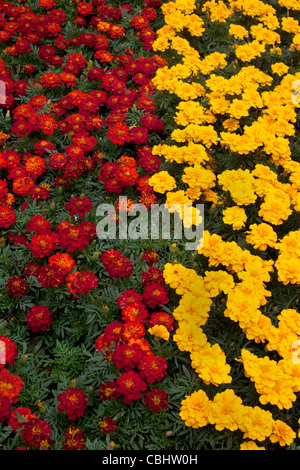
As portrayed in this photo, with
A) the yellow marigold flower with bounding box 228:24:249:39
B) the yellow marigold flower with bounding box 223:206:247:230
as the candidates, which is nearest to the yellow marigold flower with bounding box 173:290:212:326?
the yellow marigold flower with bounding box 223:206:247:230

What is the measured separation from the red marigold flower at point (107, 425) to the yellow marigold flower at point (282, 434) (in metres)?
0.92

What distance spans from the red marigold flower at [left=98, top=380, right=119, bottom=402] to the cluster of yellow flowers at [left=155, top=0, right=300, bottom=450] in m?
0.45

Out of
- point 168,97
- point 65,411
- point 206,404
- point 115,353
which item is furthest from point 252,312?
point 168,97

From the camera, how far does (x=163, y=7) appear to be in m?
5.47

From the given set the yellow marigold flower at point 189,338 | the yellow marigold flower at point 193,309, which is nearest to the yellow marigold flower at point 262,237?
the yellow marigold flower at point 193,309

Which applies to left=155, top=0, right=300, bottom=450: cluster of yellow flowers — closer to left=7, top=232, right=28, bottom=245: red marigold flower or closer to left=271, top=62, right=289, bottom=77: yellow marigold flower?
left=271, top=62, right=289, bottom=77: yellow marigold flower

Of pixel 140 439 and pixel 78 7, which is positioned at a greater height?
pixel 78 7

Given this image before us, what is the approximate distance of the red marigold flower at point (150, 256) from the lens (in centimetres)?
352

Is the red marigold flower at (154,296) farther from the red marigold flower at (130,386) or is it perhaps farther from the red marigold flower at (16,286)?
the red marigold flower at (16,286)

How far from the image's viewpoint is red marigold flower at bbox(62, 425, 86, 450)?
8.48 ft

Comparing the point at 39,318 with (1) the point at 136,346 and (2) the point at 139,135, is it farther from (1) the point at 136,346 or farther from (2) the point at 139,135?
(2) the point at 139,135

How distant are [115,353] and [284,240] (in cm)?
160
